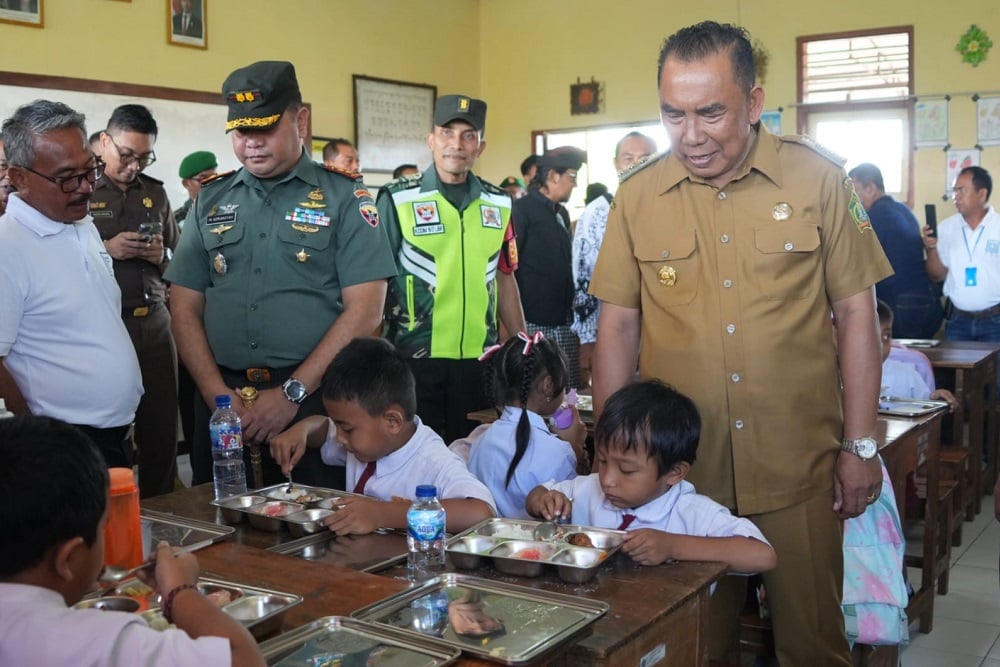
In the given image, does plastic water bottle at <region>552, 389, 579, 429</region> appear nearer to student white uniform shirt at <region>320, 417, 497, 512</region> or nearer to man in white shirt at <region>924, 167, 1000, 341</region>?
student white uniform shirt at <region>320, 417, 497, 512</region>

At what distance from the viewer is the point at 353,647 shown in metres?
1.33

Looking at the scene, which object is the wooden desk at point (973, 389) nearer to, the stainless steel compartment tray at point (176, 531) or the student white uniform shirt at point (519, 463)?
the student white uniform shirt at point (519, 463)

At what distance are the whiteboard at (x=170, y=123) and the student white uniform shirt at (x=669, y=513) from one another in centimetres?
460

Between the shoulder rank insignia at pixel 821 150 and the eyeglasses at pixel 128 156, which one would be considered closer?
the shoulder rank insignia at pixel 821 150

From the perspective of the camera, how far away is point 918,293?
6.31 m

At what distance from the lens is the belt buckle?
8.44 ft

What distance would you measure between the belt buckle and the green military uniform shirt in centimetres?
1

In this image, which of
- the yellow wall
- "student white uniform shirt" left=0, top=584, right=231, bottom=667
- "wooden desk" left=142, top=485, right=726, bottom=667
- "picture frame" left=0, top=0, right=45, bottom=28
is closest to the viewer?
"student white uniform shirt" left=0, top=584, right=231, bottom=667

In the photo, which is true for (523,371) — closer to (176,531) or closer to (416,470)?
(416,470)

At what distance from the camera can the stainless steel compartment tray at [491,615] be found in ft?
4.32

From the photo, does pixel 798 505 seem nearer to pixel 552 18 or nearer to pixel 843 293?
pixel 843 293

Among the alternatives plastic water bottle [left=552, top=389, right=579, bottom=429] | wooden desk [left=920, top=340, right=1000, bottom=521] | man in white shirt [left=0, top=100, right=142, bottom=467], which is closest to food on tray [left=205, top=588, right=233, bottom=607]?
man in white shirt [left=0, top=100, right=142, bottom=467]

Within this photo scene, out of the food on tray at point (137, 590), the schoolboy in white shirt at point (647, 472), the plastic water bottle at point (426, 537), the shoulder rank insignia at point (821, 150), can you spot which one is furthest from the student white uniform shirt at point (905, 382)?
the food on tray at point (137, 590)

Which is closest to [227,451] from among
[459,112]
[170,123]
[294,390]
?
[294,390]
